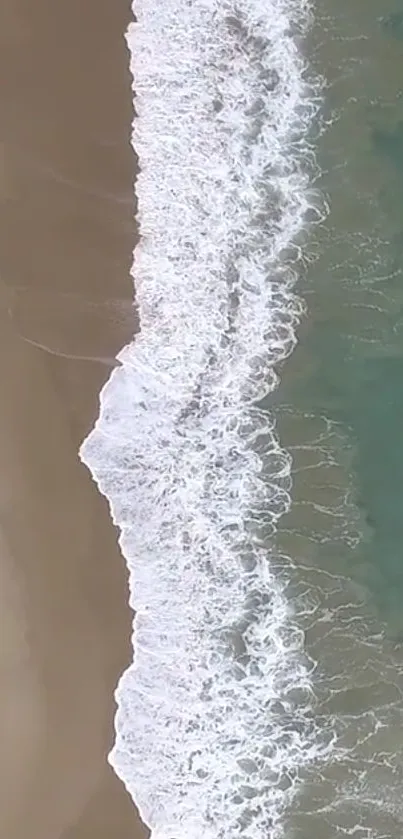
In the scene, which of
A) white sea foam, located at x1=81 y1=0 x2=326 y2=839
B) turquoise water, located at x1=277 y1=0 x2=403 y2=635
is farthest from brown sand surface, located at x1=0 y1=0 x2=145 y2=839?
turquoise water, located at x1=277 y1=0 x2=403 y2=635

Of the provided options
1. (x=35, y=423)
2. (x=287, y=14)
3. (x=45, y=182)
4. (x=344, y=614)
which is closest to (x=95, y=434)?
(x=35, y=423)

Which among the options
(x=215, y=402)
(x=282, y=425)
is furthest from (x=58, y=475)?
(x=282, y=425)

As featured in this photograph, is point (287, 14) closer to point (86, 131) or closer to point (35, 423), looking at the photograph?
point (86, 131)

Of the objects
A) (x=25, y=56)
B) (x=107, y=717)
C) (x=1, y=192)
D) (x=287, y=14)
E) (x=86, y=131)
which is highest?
(x=287, y=14)

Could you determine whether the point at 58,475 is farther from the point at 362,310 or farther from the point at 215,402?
the point at 362,310

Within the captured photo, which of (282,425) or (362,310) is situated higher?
(362,310)

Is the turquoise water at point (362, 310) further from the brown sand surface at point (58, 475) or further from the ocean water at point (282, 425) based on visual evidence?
the brown sand surface at point (58, 475)

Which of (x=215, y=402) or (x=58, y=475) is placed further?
(x=215, y=402)

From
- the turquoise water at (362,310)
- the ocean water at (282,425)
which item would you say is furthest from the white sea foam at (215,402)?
Result: the turquoise water at (362,310)
